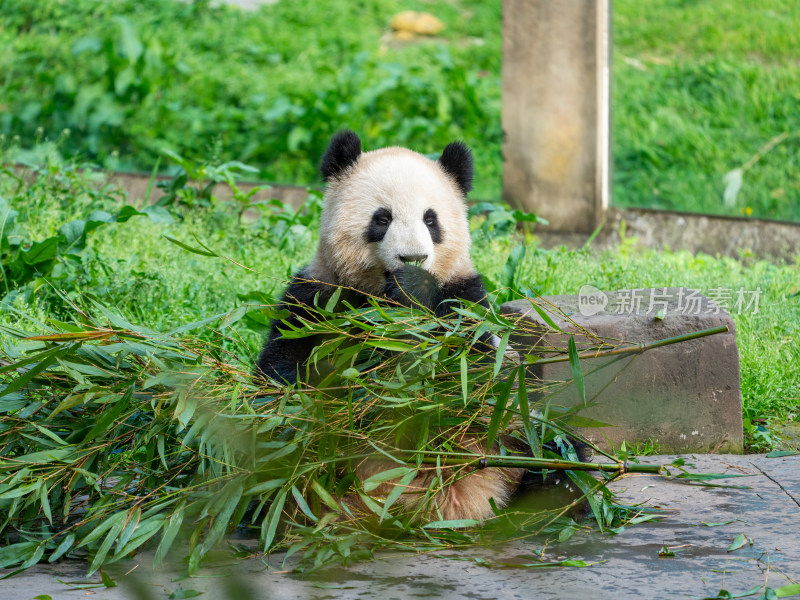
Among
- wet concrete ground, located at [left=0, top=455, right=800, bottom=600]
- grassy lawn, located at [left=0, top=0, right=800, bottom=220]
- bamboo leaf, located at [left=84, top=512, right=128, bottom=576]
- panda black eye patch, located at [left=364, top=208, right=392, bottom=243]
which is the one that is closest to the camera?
wet concrete ground, located at [left=0, top=455, right=800, bottom=600]

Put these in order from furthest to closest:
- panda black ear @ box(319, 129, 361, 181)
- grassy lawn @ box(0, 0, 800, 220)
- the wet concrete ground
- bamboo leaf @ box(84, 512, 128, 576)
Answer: grassy lawn @ box(0, 0, 800, 220) < panda black ear @ box(319, 129, 361, 181) < bamboo leaf @ box(84, 512, 128, 576) < the wet concrete ground

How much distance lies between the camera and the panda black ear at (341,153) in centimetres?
339

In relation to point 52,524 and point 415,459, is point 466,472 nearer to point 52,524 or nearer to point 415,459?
point 415,459

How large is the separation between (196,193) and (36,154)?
1564mm

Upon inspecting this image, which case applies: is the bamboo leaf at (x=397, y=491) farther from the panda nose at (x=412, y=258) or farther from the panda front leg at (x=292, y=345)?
the panda nose at (x=412, y=258)

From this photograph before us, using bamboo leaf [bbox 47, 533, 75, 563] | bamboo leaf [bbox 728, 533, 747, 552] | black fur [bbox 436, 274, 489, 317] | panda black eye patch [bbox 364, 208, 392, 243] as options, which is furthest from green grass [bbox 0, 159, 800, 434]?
bamboo leaf [bbox 47, 533, 75, 563]

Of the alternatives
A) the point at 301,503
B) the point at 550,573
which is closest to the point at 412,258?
the point at 301,503

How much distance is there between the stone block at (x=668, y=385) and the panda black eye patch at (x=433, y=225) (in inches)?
16.1

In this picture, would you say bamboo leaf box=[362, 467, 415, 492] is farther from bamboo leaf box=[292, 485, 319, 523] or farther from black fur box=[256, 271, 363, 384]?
black fur box=[256, 271, 363, 384]

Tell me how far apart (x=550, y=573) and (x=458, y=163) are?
1737 millimetres

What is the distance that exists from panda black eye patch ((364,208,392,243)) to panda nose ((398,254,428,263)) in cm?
15

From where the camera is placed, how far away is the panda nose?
10.1 ft

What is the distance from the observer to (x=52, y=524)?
2.53m

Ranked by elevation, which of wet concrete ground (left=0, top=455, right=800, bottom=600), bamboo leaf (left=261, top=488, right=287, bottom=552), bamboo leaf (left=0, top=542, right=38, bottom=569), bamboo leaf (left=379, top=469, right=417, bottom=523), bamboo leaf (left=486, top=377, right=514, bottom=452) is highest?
bamboo leaf (left=486, top=377, right=514, bottom=452)
